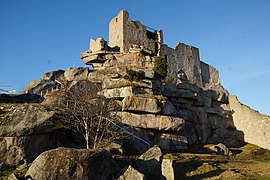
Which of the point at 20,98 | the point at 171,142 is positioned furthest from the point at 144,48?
the point at 20,98

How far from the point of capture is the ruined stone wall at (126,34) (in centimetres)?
4516

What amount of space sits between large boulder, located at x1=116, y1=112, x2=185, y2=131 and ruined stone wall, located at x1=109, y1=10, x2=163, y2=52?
21013mm

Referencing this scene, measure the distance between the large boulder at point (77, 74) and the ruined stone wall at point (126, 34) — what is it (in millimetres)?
10937

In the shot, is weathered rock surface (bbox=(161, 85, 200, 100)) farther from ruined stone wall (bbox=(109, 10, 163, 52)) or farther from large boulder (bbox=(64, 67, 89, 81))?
ruined stone wall (bbox=(109, 10, 163, 52))

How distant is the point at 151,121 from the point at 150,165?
12.1 m

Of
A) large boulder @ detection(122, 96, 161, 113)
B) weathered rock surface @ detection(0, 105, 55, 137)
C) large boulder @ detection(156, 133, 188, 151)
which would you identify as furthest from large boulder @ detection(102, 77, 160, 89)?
weathered rock surface @ detection(0, 105, 55, 137)

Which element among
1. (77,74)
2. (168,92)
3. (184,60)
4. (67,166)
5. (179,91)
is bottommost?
(67,166)

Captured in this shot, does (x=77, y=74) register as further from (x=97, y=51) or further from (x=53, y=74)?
(x=97, y=51)

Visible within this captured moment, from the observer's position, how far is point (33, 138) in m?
16.6

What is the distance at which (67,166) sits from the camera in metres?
10.5

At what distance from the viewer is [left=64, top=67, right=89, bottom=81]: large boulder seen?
3478 cm

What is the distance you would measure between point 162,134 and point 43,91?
16664 mm

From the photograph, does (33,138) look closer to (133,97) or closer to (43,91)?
(133,97)

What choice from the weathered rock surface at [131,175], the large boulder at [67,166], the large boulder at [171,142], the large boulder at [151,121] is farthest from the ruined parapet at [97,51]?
the large boulder at [67,166]
